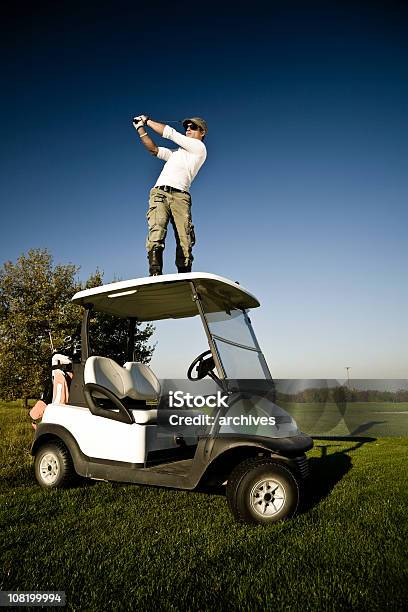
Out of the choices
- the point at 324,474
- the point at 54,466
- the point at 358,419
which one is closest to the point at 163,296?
the point at 54,466

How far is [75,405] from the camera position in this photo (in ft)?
16.8

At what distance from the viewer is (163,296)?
5.06 meters

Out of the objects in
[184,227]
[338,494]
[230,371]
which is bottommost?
[338,494]

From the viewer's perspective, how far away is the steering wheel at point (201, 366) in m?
4.55

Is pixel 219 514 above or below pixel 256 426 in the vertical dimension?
below

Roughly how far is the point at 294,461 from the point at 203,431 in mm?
825

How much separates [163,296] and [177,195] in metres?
1.38

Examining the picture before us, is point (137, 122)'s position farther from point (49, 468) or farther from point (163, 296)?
point (49, 468)

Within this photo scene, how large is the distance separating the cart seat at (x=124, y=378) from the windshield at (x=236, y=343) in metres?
1.42

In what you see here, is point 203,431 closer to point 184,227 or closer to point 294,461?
point 294,461

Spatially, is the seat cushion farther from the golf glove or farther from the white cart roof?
the golf glove

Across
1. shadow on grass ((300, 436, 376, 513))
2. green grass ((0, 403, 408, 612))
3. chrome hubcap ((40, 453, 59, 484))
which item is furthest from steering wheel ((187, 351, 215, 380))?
chrome hubcap ((40, 453, 59, 484))

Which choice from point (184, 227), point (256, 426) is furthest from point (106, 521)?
point (184, 227)

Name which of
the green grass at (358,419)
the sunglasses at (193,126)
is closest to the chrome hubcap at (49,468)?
the sunglasses at (193,126)
